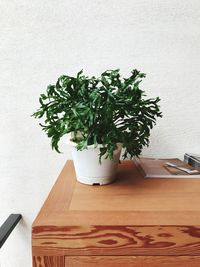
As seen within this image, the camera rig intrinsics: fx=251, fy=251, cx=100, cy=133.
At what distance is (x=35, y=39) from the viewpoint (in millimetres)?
941

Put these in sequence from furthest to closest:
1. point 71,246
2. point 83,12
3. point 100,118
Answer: point 83,12 < point 100,118 < point 71,246

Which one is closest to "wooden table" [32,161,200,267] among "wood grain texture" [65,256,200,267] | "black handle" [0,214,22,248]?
"wood grain texture" [65,256,200,267]

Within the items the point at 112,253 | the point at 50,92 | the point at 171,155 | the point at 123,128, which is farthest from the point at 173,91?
the point at 112,253

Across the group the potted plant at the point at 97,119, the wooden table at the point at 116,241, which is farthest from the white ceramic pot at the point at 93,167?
the wooden table at the point at 116,241

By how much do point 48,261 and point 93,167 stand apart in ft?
Result: 0.84

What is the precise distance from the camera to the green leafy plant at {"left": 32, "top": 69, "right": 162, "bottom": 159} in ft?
1.96

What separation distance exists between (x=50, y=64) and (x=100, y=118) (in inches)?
17.6

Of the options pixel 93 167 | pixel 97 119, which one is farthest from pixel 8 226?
pixel 97 119

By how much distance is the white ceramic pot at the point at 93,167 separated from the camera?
0.65 m

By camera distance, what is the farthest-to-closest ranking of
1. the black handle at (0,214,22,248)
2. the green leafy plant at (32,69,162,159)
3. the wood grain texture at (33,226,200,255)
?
the black handle at (0,214,22,248) → the green leafy plant at (32,69,162,159) → the wood grain texture at (33,226,200,255)

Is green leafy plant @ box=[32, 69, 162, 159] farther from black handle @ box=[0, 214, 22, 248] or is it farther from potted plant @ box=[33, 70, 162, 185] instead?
black handle @ box=[0, 214, 22, 248]

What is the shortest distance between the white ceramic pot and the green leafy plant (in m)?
0.03

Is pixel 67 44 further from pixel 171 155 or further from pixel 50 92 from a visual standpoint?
pixel 171 155

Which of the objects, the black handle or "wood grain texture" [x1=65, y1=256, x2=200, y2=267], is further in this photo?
the black handle
